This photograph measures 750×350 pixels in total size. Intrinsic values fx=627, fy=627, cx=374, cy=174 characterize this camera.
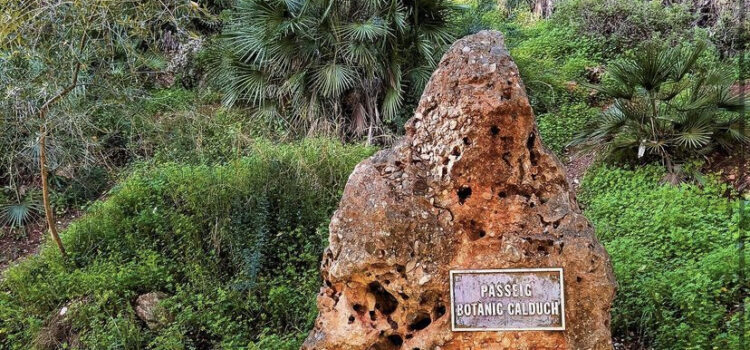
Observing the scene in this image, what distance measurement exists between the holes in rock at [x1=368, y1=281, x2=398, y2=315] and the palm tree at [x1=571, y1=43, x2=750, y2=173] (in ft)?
15.3

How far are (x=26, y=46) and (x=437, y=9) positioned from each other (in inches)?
232

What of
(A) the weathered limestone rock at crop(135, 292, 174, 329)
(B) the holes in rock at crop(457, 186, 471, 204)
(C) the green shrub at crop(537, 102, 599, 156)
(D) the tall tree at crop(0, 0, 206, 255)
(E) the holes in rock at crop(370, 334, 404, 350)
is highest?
(D) the tall tree at crop(0, 0, 206, 255)

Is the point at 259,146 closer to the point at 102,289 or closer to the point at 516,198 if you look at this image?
the point at 102,289

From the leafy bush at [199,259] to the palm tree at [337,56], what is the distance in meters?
1.69

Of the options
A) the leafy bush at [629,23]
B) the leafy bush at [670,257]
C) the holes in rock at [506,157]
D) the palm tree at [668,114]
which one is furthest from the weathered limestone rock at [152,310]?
the leafy bush at [629,23]

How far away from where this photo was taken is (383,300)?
3.44 meters

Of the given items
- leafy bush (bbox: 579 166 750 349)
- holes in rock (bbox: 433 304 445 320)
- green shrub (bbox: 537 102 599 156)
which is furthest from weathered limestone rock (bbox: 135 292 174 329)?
green shrub (bbox: 537 102 599 156)

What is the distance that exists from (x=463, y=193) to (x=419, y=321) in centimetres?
73

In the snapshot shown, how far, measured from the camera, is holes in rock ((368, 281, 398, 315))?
3418mm

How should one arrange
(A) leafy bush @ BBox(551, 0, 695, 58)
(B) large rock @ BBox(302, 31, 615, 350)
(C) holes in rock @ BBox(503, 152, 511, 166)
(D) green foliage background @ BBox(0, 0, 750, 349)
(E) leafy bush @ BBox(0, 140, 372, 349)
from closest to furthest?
1. (B) large rock @ BBox(302, 31, 615, 350)
2. (C) holes in rock @ BBox(503, 152, 511, 166)
3. (D) green foliage background @ BBox(0, 0, 750, 349)
4. (E) leafy bush @ BBox(0, 140, 372, 349)
5. (A) leafy bush @ BBox(551, 0, 695, 58)

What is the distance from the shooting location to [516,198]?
3371 mm

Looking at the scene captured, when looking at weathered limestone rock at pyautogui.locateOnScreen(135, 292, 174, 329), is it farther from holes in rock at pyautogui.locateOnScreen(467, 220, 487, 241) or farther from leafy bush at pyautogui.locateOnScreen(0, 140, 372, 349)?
holes in rock at pyautogui.locateOnScreen(467, 220, 487, 241)

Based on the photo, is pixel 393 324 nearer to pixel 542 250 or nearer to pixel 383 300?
pixel 383 300

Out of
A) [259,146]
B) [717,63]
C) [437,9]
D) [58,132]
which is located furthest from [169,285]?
[717,63]
